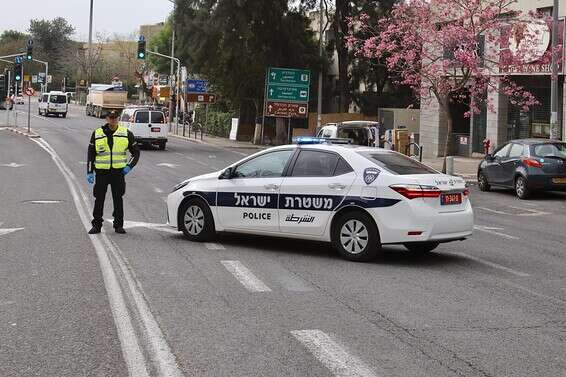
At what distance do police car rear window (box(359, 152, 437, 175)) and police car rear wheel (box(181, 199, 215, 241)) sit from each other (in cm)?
248

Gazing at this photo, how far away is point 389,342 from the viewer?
600 centimetres

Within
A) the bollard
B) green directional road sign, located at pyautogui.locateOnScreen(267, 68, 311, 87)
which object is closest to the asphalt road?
the bollard

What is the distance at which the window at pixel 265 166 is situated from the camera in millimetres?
10312

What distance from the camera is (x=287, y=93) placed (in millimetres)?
41875

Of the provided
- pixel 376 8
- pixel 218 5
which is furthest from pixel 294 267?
pixel 376 8

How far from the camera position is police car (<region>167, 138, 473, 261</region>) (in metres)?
9.27

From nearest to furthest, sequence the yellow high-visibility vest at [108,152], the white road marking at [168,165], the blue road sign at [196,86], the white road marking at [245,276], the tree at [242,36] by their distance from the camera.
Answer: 1. the white road marking at [245,276]
2. the yellow high-visibility vest at [108,152]
3. the white road marking at [168,165]
4. the tree at [242,36]
5. the blue road sign at [196,86]

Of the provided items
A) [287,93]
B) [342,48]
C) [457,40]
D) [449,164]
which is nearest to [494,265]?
[449,164]

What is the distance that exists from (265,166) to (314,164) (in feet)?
2.48

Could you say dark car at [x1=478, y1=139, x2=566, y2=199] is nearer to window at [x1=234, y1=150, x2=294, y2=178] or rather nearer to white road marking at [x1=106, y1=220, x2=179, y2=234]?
white road marking at [x1=106, y1=220, x2=179, y2=234]

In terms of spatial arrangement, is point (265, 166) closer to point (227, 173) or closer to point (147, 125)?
point (227, 173)

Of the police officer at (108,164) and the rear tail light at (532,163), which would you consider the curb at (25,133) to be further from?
the police officer at (108,164)

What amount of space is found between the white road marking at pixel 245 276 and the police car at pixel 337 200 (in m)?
1.05

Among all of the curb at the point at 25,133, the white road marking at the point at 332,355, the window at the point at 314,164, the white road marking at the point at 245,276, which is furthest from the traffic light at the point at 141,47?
the white road marking at the point at 332,355
